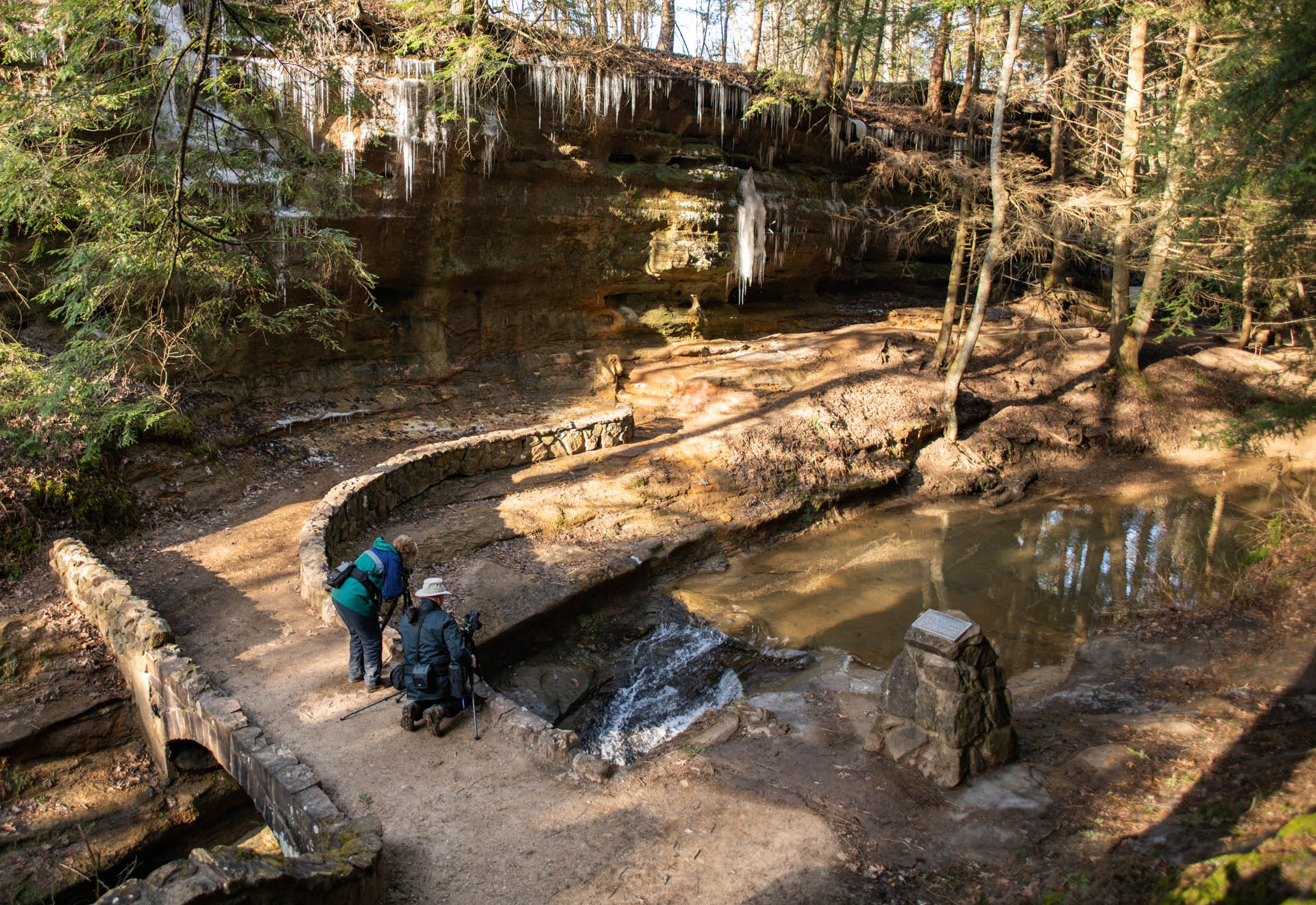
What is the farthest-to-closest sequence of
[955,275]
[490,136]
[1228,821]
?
[490,136] < [955,275] < [1228,821]

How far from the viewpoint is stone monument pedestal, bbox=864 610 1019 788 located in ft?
19.9

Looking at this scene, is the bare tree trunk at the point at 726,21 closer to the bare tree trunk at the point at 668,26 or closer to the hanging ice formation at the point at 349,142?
the bare tree trunk at the point at 668,26

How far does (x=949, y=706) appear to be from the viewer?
6086mm

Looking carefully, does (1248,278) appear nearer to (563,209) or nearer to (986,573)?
(986,573)

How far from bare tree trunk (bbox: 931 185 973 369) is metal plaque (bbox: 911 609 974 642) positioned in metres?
12.4

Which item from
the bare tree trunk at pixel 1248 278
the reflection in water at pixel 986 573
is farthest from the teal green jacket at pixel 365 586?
the bare tree trunk at pixel 1248 278

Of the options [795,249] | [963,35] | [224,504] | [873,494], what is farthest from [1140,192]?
[224,504]

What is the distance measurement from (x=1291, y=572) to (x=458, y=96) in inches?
660

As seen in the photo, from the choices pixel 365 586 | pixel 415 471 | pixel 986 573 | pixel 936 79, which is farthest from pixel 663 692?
pixel 936 79

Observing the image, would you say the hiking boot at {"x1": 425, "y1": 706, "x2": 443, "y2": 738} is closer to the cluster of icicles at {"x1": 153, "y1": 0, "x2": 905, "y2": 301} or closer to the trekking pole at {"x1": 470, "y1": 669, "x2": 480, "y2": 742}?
the trekking pole at {"x1": 470, "y1": 669, "x2": 480, "y2": 742}

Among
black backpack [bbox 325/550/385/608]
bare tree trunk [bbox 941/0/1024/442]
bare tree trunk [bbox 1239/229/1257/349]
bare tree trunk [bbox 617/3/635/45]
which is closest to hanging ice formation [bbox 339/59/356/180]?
bare tree trunk [bbox 617/3/635/45]

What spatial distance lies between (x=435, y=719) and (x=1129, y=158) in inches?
651

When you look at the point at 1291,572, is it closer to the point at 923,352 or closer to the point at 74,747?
the point at 923,352

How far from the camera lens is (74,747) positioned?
8.32m
